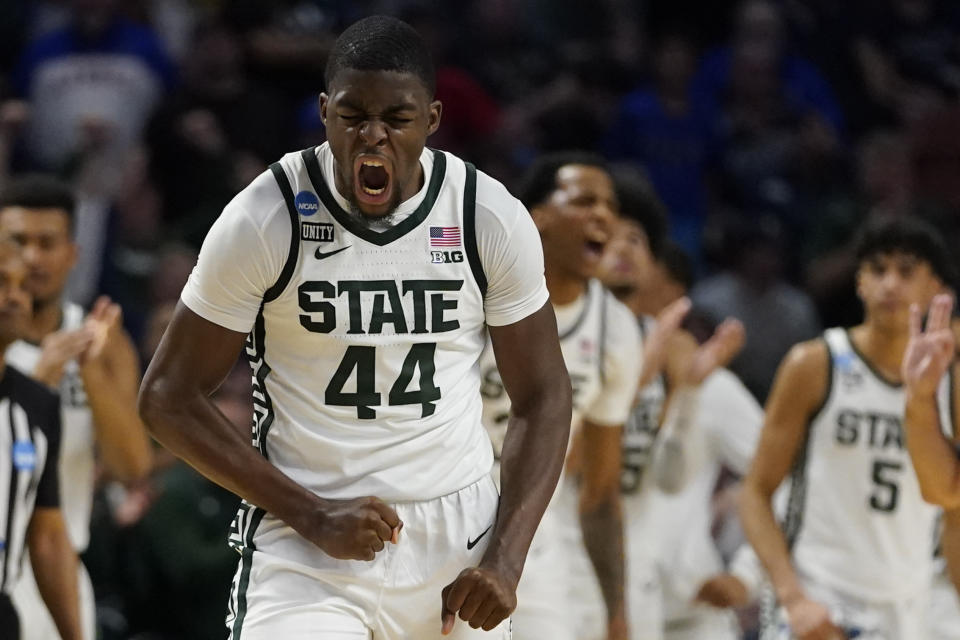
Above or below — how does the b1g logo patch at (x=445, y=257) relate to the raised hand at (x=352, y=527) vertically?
above

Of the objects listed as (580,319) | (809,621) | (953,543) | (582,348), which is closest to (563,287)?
(580,319)

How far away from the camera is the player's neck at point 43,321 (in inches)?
271

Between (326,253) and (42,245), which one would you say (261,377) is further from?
(42,245)

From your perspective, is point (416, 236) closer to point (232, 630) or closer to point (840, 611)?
point (232, 630)

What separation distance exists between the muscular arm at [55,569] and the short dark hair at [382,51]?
2.09m

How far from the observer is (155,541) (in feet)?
27.0

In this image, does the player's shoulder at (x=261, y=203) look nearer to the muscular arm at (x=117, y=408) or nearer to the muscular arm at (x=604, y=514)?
the muscular arm at (x=604, y=514)

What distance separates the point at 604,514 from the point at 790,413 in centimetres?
104

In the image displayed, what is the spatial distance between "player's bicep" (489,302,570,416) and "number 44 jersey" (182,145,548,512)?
33 millimetres

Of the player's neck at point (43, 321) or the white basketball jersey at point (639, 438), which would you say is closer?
the player's neck at point (43, 321)

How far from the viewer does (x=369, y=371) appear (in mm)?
4020

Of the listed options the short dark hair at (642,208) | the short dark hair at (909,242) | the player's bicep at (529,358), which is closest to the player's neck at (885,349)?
the short dark hair at (909,242)

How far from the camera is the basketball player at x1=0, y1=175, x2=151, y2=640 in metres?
6.76

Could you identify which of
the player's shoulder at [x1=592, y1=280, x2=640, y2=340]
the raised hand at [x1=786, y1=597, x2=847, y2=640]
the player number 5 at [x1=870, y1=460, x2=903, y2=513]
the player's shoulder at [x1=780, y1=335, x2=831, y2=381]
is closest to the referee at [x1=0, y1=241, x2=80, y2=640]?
the player's shoulder at [x1=592, y1=280, x2=640, y2=340]
